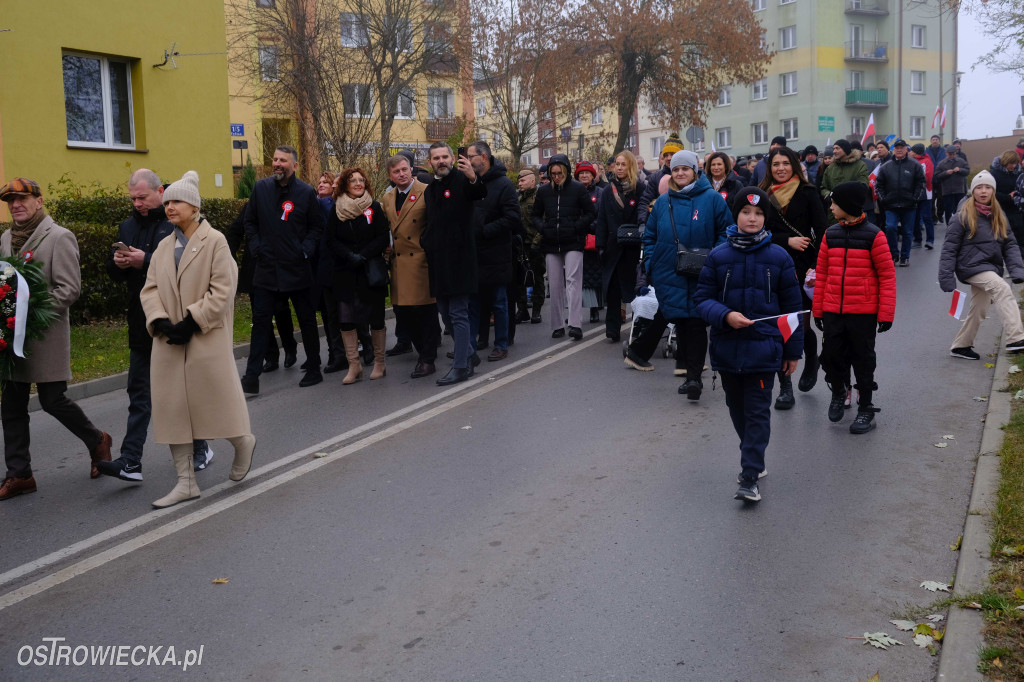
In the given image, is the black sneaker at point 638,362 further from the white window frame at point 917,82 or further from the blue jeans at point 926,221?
the white window frame at point 917,82

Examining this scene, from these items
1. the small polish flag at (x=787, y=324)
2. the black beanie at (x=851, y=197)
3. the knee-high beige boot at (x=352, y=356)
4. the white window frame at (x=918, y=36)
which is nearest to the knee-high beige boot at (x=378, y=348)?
the knee-high beige boot at (x=352, y=356)

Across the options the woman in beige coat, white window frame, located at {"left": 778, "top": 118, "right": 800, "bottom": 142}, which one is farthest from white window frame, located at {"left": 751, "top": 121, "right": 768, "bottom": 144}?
the woman in beige coat

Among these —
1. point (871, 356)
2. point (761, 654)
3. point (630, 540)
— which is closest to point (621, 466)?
point (630, 540)

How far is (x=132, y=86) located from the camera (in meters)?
19.6

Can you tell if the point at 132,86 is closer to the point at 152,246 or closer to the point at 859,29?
the point at 152,246

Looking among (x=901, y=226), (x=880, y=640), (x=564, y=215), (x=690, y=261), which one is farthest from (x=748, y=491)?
(x=901, y=226)

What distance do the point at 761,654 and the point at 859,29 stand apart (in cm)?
6901

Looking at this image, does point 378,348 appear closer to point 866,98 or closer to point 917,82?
point 866,98

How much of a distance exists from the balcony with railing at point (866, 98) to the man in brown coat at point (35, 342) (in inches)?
2526

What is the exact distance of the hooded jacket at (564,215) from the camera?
1193cm

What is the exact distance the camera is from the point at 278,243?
999 cm

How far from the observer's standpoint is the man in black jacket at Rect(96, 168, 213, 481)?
697 cm

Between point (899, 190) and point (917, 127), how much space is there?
5548cm

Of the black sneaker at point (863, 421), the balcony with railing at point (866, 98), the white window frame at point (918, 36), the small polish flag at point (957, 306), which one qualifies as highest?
the white window frame at point (918, 36)
